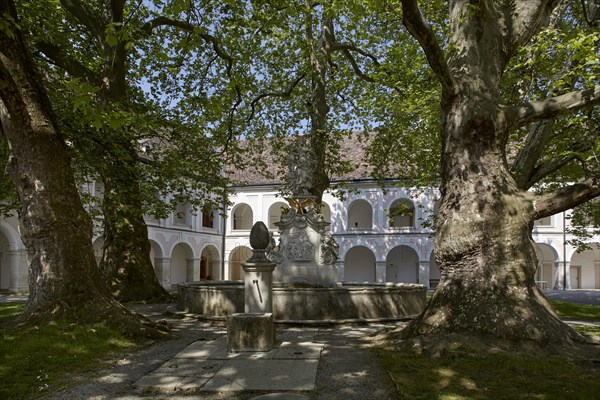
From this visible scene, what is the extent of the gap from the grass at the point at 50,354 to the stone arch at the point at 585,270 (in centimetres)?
3473

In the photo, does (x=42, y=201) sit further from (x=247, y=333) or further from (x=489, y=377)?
(x=489, y=377)

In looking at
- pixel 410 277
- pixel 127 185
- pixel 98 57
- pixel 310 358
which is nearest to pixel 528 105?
pixel 310 358

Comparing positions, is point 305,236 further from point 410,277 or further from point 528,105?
point 410,277

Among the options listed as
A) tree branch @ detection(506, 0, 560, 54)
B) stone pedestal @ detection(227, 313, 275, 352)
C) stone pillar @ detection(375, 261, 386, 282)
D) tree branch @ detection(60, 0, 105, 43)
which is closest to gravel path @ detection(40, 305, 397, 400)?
stone pedestal @ detection(227, 313, 275, 352)

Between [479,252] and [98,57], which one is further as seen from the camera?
[98,57]

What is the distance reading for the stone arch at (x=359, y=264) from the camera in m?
35.2

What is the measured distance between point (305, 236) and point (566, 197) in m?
6.30

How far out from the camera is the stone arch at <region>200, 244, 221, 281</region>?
3731 centimetres

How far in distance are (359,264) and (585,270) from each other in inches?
616

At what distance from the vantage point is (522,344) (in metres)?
6.73

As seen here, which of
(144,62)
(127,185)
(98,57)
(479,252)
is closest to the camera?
(479,252)

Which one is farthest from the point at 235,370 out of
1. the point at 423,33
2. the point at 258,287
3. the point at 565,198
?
the point at 565,198

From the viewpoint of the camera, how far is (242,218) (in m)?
38.6

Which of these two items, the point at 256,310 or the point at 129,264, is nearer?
the point at 256,310
